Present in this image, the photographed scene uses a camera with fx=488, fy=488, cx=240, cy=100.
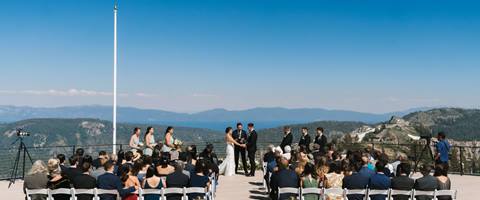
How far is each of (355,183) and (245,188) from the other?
5.22 meters

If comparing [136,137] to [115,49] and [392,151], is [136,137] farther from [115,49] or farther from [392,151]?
[392,151]

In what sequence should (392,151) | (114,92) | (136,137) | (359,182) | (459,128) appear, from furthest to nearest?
1. (459,128)
2. (392,151)
3. (114,92)
4. (136,137)
5. (359,182)

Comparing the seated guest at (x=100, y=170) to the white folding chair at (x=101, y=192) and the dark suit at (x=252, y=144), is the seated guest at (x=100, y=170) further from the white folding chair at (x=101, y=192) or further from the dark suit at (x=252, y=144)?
the dark suit at (x=252, y=144)

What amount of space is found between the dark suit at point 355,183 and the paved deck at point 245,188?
356 centimetres

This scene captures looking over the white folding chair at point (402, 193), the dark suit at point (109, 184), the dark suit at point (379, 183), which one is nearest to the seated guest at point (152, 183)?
the dark suit at point (109, 184)

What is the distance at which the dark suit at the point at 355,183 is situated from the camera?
8.35 metres

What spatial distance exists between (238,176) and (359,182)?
24.5 feet

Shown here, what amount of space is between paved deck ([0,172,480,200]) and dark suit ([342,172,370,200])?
11.7 ft

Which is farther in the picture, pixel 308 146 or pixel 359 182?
pixel 308 146

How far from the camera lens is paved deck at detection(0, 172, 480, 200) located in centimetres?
1193

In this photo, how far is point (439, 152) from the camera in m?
13.9

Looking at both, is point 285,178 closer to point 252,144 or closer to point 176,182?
point 176,182

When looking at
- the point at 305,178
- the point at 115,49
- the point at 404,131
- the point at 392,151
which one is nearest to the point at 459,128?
the point at 404,131

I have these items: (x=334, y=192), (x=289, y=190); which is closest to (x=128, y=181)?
(x=289, y=190)
